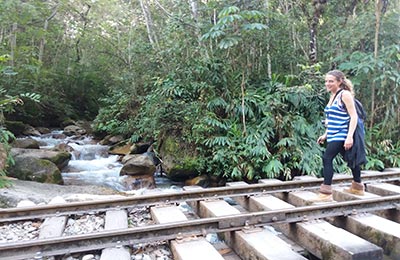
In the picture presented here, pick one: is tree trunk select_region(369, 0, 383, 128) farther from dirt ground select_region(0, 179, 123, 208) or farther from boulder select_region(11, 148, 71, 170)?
boulder select_region(11, 148, 71, 170)

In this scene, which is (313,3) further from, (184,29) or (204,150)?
(204,150)

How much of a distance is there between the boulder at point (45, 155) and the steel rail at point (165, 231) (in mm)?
5727

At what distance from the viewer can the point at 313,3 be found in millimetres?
9180

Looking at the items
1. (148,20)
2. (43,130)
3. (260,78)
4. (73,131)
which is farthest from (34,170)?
(148,20)

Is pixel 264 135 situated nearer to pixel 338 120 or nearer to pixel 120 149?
pixel 338 120

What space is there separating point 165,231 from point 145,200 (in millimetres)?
1100

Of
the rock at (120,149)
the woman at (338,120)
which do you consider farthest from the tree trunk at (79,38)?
the woman at (338,120)

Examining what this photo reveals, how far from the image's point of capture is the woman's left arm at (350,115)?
3.53 metres

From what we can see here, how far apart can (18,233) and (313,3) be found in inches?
356

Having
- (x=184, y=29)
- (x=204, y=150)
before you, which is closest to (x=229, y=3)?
(x=184, y=29)

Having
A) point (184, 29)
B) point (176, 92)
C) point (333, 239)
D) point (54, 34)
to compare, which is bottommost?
point (333, 239)

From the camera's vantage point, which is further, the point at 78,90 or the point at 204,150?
the point at 78,90

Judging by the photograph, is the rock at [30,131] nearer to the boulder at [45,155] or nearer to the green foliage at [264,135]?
the boulder at [45,155]

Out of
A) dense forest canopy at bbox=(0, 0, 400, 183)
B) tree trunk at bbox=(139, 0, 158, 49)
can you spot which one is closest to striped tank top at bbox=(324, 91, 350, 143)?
dense forest canopy at bbox=(0, 0, 400, 183)
